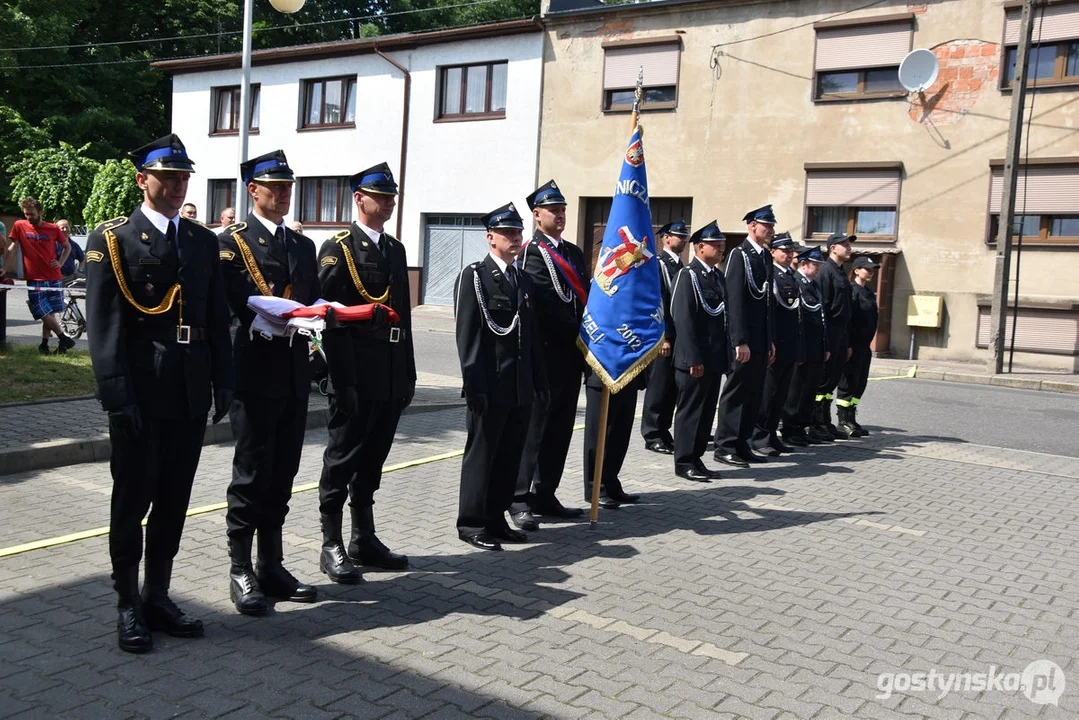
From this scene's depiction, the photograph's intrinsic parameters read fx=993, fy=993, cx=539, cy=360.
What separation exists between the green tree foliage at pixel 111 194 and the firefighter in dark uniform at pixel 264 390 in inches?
1232

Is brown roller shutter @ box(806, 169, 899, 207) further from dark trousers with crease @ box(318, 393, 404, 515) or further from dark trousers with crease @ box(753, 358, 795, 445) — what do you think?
dark trousers with crease @ box(318, 393, 404, 515)

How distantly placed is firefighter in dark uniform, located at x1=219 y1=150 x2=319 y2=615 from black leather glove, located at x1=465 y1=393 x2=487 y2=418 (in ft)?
4.09

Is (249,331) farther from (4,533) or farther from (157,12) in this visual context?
(157,12)

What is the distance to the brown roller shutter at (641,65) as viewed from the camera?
2553 cm

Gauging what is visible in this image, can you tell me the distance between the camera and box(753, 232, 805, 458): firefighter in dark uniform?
33.0ft

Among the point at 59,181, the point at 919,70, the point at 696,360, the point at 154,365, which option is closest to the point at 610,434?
the point at 696,360

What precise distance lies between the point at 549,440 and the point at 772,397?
361cm

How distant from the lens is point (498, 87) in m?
28.9

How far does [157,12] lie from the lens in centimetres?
4747

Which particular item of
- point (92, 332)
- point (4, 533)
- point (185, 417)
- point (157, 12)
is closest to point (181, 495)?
point (185, 417)

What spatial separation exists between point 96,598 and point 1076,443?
10.7 metres

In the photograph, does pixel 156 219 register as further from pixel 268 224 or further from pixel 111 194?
pixel 111 194

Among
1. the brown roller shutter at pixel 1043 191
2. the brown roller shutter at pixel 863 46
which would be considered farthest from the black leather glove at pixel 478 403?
the brown roller shutter at pixel 863 46

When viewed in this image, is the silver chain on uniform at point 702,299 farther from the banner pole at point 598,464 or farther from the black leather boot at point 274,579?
the black leather boot at point 274,579
